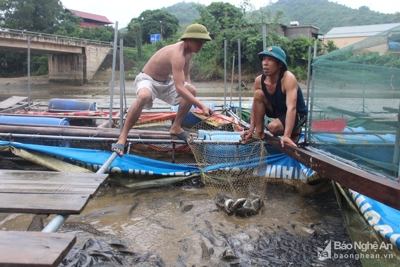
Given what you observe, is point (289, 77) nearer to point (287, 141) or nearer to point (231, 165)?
point (287, 141)

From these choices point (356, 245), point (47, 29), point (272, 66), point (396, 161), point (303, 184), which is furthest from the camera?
point (47, 29)

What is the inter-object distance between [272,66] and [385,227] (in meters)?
1.91

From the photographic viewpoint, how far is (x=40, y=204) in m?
1.96

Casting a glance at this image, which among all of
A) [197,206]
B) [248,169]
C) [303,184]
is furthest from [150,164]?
[303,184]

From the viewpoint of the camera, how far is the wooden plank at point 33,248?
1.36 m

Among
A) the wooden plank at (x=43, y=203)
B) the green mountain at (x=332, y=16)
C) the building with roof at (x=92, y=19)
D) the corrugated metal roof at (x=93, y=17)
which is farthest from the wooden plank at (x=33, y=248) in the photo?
the green mountain at (x=332, y=16)

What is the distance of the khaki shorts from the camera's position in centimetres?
439

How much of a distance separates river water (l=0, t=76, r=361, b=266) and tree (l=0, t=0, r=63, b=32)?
147 feet

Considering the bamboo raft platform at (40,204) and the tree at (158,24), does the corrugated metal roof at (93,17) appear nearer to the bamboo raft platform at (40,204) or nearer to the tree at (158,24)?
the tree at (158,24)

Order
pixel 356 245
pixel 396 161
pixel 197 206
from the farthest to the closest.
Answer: pixel 197 206, pixel 356 245, pixel 396 161

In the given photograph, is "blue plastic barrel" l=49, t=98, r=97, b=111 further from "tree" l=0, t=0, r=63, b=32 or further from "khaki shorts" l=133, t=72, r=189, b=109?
"tree" l=0, t=0, r=63, b=32

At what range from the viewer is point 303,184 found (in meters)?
4.14

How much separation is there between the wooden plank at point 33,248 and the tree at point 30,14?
4668 centimetres

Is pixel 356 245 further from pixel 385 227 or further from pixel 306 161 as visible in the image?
pixel 306 161
